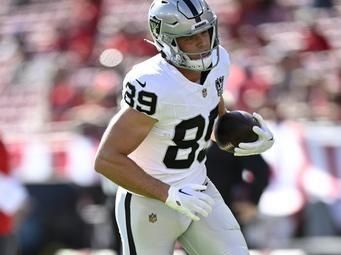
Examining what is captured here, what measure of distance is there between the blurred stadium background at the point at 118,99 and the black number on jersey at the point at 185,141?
6.10 feet

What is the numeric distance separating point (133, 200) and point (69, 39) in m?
6.42

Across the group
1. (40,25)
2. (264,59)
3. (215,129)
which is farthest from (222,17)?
(215,129)

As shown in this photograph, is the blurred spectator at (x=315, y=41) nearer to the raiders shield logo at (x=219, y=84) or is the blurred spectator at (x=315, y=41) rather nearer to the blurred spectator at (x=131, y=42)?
the blurred spectator at (x=131, y=42)

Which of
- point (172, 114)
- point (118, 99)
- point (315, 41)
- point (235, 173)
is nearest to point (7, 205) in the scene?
point (235, 173)

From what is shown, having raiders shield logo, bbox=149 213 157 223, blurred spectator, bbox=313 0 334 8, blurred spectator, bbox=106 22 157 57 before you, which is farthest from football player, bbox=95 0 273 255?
blurred spectator, bbox=313 0 334 8

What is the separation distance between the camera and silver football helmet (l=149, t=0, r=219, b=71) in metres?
4.08

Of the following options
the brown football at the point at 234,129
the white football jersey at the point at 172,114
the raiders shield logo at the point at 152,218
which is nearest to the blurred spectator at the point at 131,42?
the brown football at the point at 234,129

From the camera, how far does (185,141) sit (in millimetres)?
4160

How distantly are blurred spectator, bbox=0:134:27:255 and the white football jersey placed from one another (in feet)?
6.82

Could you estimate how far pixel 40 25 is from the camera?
11766 mm

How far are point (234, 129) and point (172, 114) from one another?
410 millimetres

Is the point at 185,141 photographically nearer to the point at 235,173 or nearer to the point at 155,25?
the point at 155,25

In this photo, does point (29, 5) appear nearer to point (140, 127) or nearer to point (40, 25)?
point (40, 25)

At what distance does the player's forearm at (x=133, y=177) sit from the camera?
3992 mm
